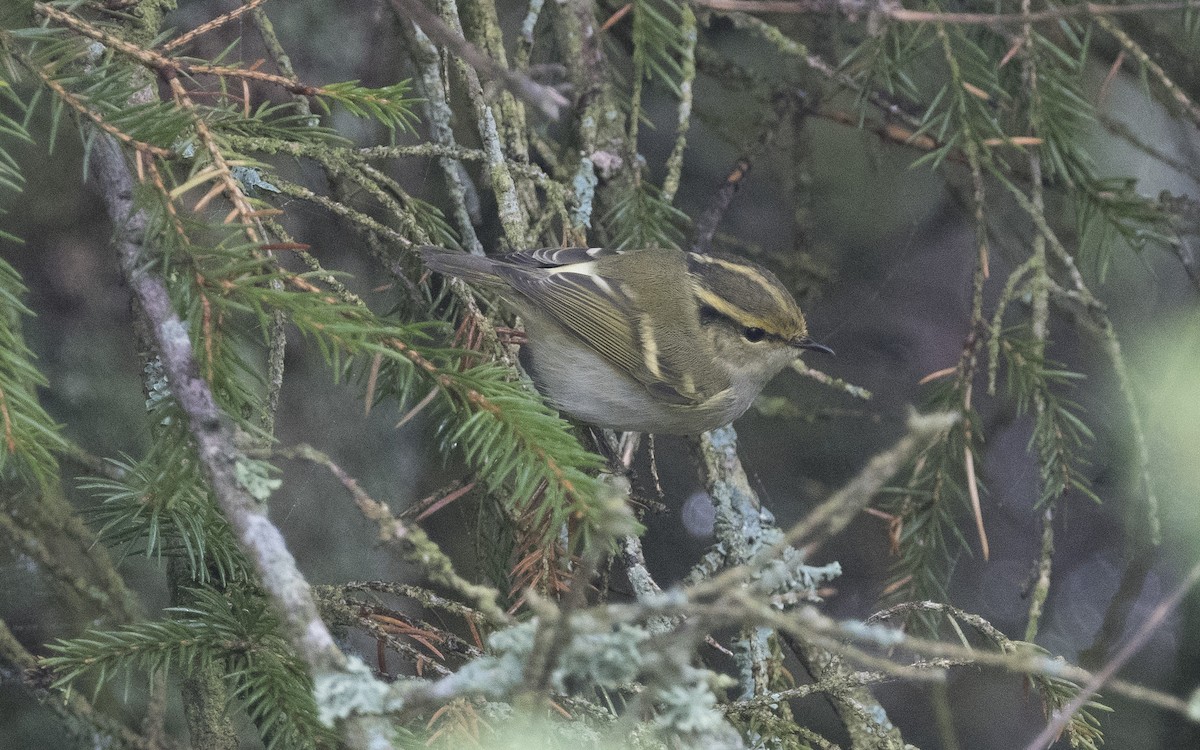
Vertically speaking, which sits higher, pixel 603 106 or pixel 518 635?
pixel 603 106

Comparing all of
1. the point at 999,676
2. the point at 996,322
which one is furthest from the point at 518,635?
the point at 999,676

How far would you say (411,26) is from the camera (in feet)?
6.79

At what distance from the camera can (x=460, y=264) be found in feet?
6.51

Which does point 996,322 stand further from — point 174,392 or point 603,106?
point 174,392

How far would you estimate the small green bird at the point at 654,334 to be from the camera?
255 cm

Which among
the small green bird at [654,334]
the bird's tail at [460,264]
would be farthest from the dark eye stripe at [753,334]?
the bird's tail at [460,264]

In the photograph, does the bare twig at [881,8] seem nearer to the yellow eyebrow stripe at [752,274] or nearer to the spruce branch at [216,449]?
the spruce branch at [216,449]

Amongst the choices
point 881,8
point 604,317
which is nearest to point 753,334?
point 604,317

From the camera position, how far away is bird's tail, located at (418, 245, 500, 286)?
74.5 inches

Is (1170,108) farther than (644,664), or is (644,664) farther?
(1170,108)

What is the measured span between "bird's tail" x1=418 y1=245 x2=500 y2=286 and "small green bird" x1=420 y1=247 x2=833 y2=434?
275 millimetres

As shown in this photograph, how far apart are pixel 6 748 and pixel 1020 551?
295 cm

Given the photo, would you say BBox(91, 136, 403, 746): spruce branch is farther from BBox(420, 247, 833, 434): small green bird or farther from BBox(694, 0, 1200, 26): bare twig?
BBox(420, 247, 833, 434): small green bird

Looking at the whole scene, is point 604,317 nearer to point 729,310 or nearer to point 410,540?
point 729,310
